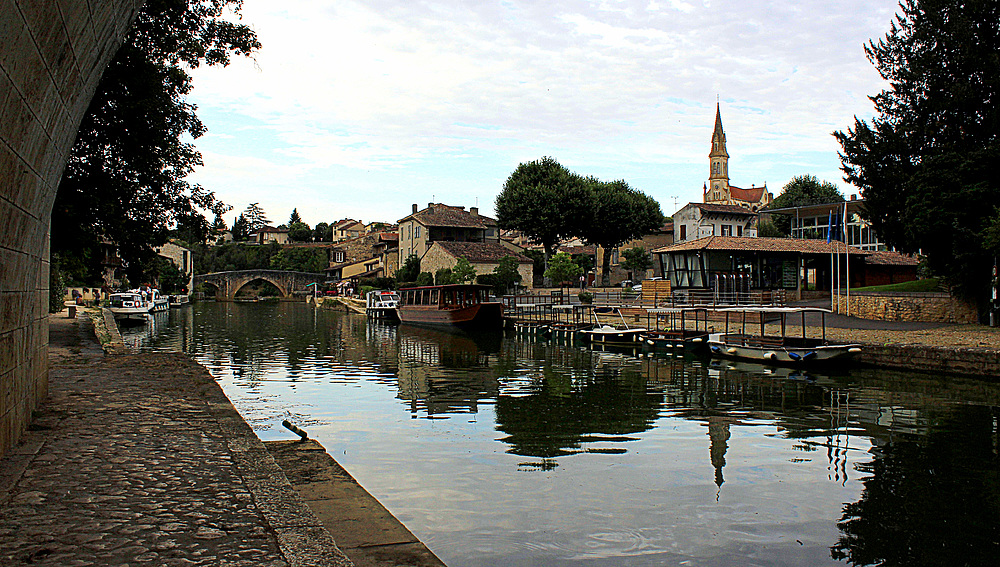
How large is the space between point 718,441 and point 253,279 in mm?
90184

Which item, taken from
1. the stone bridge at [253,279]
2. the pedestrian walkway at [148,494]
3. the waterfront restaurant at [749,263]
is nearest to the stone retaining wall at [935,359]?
→ the pedestrian walkway at [148,494]

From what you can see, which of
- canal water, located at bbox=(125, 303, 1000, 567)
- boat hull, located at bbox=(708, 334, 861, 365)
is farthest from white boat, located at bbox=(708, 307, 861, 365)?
canal water, located at bbox=(125, 303, 1000, 567)

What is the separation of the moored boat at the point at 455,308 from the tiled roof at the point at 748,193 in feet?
302

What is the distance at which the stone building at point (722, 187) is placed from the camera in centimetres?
12200

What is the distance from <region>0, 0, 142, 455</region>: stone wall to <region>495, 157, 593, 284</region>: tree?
52.3 m

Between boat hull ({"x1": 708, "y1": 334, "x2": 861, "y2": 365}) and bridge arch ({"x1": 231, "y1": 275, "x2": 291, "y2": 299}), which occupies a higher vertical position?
bridge arch ({"x1": 231, "y1": 275, "x2": 291, "y2": 299})

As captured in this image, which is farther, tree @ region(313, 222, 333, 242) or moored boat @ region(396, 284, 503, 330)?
tree @ region(313, 222, 333, 242)

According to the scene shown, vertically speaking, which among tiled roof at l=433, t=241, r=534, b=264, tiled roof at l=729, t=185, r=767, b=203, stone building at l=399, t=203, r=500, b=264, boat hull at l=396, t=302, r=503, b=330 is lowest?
boat hull at l=396, t=302, r=503, b=330

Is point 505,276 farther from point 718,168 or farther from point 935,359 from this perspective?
point 718,168

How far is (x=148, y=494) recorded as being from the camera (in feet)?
19.6

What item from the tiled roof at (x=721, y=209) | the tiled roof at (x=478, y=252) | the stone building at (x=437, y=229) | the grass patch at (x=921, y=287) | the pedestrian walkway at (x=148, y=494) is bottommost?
the pedestrian walkway at (x=148, y=494)

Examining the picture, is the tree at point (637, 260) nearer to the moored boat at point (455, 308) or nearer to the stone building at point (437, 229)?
the stone building at point (437, 229)

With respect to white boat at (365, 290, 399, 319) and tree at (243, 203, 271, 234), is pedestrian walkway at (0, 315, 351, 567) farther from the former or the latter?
tree at (243, 203, 271, 234)

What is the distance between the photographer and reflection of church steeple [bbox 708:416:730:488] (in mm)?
9951
